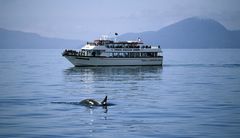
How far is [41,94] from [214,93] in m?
19.0

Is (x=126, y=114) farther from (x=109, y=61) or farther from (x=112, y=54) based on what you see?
(x=112, y=54)

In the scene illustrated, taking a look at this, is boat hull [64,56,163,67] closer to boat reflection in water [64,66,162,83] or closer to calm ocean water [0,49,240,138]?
boat reflection in water [64,66,162,83]

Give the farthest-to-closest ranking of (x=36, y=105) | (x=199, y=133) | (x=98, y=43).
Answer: (x=98, y=43) < (x=36, y=105) < (x=199, y=133)

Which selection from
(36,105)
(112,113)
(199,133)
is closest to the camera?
(199,133)

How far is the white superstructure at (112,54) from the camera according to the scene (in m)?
110

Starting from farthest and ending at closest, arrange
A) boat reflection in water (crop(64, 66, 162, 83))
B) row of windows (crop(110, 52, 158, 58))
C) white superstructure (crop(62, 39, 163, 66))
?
row of windows (crop(110, 52, 158, 58))
white superstructure (crop(62, 39, 163, 66))
boat reflection in water (crop(64, 66, 162, 83))

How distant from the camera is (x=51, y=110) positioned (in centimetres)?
4175

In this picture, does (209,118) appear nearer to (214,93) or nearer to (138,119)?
(138,119)

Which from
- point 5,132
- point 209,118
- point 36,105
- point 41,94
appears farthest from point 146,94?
point 5,132

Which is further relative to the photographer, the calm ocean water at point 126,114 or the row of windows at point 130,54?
the row of windows at point 130,54

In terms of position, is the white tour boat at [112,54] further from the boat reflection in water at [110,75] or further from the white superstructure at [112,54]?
the boat reflection in water at [110,75]

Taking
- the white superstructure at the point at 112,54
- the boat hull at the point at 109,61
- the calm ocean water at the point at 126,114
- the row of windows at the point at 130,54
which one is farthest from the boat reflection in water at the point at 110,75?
the calm ocean water at the point at 126,114

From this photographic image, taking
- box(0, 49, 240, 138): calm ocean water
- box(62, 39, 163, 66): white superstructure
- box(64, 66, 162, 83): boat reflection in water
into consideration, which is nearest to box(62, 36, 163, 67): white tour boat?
box(62, 39, 163, 66): white superstructure

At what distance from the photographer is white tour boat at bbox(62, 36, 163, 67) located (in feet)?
361
